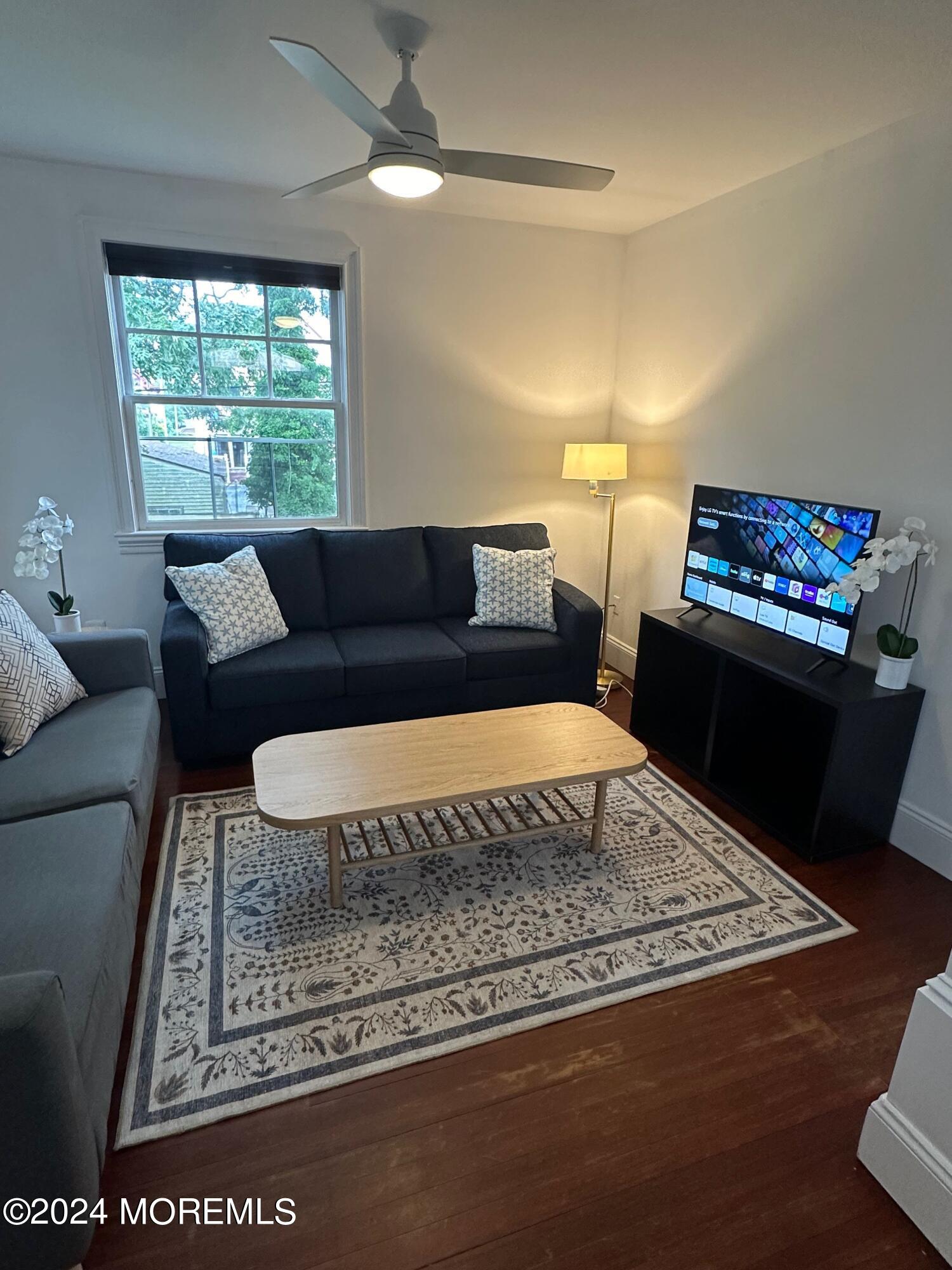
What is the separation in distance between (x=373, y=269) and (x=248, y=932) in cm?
326

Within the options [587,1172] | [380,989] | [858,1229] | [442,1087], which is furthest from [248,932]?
[858,1229]

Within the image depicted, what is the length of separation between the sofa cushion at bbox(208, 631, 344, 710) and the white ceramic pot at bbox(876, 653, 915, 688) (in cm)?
218

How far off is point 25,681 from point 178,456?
175cm

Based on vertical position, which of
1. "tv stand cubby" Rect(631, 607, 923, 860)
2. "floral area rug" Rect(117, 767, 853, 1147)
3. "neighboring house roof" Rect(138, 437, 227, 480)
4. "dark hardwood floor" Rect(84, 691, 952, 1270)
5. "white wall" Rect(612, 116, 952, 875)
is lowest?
"dark hardwood floor" Rect(84, 691, 952, 1270)

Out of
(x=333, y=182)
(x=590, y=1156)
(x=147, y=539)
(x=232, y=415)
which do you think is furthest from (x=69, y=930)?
(x=232, y=415)

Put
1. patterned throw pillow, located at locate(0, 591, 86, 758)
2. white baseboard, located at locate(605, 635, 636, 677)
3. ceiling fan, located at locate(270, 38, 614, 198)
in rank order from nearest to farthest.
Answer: ceiling fan, located at locate(270, 38, 614, 198) → patterned throw pillow, located at locate(0, 591, 86, 758) → white baseboard, located at locate(605, 635, 636, 677)

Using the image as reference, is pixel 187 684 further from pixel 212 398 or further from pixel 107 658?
pixel 212 398

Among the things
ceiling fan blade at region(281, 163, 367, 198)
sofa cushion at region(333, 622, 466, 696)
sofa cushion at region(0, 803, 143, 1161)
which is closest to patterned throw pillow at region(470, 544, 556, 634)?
sofa cushion at region(333, 622, 466, 696)

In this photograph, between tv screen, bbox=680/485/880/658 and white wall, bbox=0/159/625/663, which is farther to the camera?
white wall, bbox=0/159/625/663

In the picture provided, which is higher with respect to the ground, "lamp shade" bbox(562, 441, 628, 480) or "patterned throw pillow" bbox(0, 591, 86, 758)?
"lamp shade" bbox(562, 441, 628, 480)

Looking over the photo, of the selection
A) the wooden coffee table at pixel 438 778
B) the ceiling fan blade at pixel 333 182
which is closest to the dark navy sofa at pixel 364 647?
the wooden coffee table at pixel 438 778

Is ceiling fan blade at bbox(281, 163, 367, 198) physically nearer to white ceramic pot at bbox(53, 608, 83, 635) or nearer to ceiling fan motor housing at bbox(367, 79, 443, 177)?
ceiling fan motor housing at bbox(367, 79, 443, 177)

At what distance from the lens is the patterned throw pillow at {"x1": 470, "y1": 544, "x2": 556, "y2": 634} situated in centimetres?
363

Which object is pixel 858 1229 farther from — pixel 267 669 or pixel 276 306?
pixel 276 306
